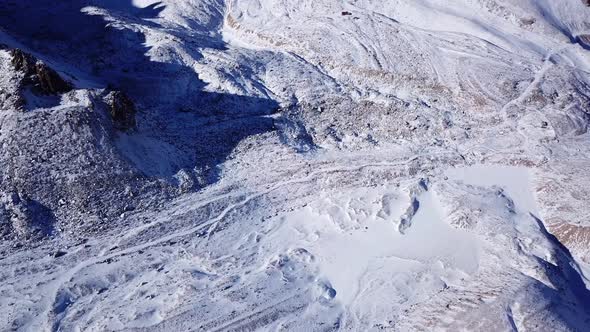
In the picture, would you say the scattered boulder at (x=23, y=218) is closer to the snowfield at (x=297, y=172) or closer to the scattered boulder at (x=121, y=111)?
the snowfield at (x=297, y=172)

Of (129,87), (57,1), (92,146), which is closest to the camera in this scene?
(92,146)

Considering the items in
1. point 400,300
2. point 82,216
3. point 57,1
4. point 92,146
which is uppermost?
point 57,1

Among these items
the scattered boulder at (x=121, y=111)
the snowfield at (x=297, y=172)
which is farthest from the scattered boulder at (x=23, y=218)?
the scattered boulder at (x=121, y=111)

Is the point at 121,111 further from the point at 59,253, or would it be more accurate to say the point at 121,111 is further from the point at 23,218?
the point at 59,253

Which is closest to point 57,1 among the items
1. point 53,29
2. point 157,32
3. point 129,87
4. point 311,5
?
point 53,29

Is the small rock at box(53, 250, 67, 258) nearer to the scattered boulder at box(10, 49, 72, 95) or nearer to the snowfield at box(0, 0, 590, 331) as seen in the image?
the snowfield at box(0, 0, 590, 331)

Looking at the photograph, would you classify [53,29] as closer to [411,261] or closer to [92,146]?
[92,146]

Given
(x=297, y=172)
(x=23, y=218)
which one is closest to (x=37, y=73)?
(x=23, y=218)
